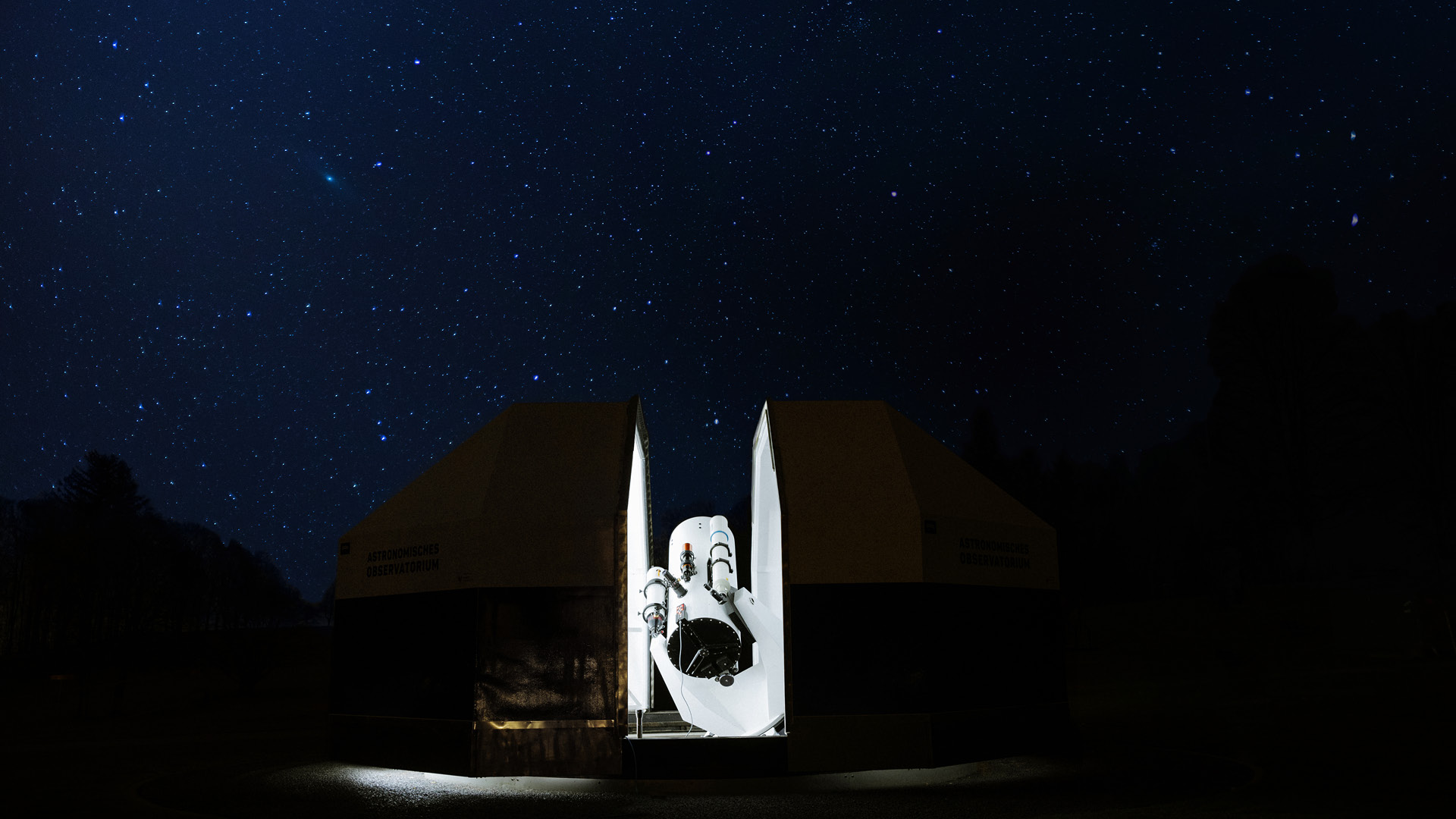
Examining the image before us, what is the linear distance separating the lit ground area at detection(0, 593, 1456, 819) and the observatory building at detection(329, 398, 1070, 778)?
1.46 ft

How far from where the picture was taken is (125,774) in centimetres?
1116

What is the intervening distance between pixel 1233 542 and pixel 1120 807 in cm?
3755

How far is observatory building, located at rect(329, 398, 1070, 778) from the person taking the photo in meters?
9.34

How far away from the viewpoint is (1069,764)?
34.3 feet

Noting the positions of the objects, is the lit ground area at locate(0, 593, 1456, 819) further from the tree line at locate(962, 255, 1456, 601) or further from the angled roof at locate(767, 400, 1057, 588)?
the tree line at locate(962, 255, 1456, 601)

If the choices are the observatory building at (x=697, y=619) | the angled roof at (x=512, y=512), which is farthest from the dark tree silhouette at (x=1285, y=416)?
the angled roof at (x=512, y=512)

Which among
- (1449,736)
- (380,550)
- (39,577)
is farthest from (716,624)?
(39,577)

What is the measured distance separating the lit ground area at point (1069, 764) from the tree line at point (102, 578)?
79.3 feet

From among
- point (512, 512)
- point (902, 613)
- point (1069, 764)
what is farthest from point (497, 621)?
point (1069, 764)

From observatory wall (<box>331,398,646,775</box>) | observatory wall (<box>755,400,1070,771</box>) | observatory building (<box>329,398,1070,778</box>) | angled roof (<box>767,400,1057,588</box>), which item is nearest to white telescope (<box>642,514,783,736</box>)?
observatory building (<box>329,398,1070,778</box>)

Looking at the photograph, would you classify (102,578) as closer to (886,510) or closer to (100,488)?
(100,488)

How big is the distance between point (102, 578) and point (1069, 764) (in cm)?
5598

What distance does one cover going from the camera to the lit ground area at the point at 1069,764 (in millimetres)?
8125

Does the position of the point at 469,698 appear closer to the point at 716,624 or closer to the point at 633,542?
the point at 716,624
